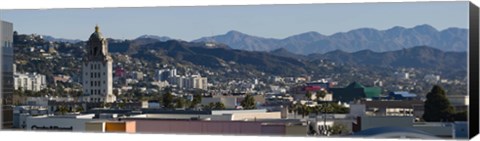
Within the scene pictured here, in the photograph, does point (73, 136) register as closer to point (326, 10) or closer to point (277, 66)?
point (326, 10)

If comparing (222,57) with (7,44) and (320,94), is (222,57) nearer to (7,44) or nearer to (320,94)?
(320,94)

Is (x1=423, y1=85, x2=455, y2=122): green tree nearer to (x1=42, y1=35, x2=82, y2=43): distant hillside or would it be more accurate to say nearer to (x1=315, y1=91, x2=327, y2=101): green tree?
(x1=315, y1=91, x2=327, y2=101): green tree

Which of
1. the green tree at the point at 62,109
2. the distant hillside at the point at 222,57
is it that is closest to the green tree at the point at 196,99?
the distant hillside at the point at 222,57

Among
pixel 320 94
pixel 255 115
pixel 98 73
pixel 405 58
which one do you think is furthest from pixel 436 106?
pixel 98 73

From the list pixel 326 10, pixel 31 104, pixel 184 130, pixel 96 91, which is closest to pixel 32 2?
pixel 184 130

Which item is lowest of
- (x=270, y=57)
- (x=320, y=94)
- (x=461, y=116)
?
(x=461, y=116)

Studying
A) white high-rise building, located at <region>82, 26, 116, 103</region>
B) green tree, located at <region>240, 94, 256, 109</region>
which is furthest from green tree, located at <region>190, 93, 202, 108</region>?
white high-rise building, located at <region>82, 26, 116, 103</region>
